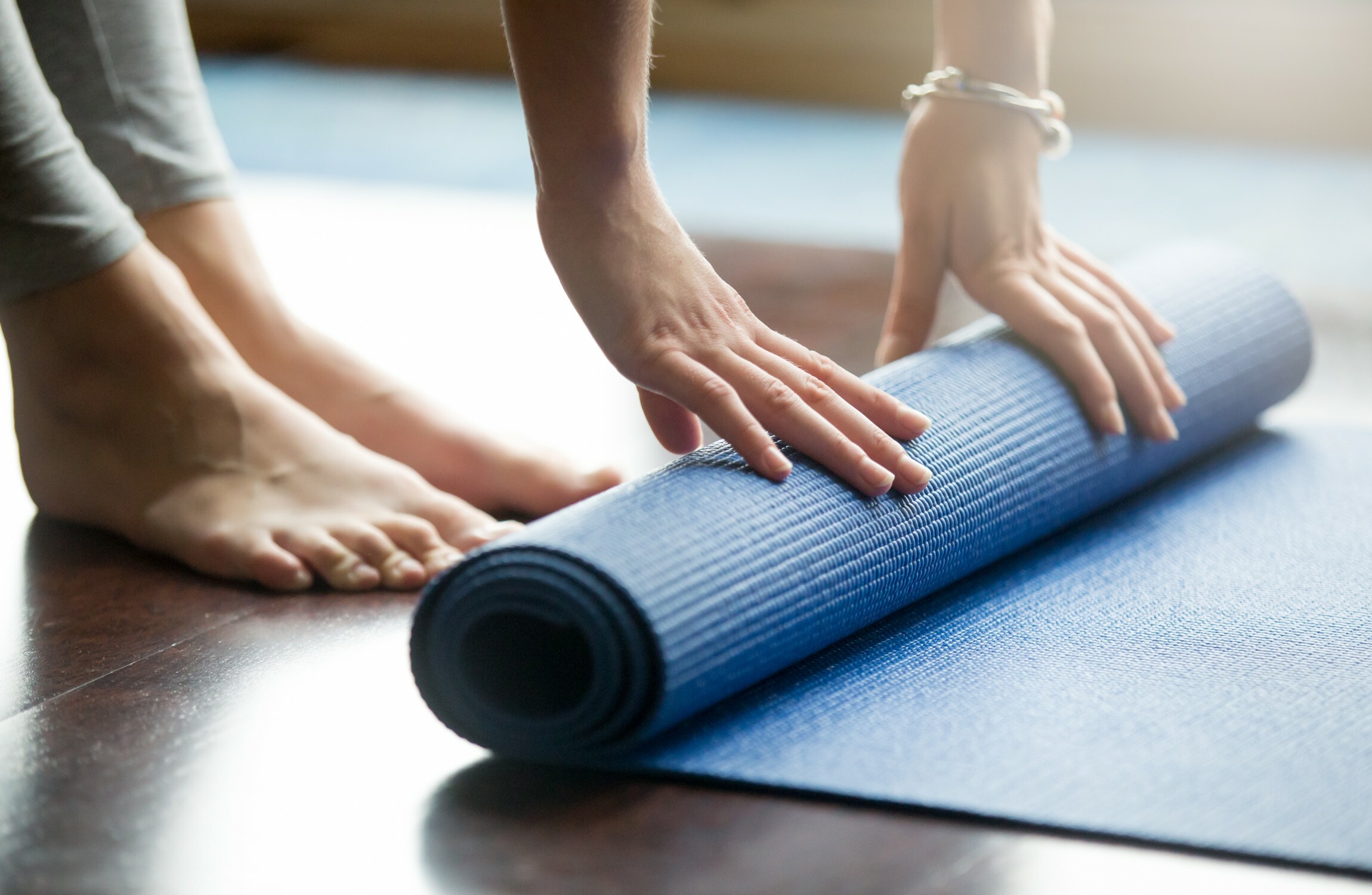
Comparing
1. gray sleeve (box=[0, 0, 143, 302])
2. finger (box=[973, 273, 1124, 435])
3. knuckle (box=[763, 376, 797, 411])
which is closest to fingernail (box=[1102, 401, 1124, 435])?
finger (box=[973, 273, 1124, 435])

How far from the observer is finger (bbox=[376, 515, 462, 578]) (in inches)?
49.9

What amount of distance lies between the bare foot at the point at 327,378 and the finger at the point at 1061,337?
381 mm

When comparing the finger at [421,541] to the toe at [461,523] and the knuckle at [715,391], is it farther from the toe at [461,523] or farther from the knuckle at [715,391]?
the knuckle at [715,391]

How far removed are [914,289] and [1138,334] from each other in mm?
203

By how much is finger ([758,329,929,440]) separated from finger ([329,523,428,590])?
35cm

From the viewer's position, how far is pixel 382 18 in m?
4.94

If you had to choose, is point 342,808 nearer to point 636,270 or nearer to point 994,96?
point 636,270

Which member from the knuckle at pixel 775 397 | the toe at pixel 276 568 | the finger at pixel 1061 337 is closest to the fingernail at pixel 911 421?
the knuckle at pixel 775 397

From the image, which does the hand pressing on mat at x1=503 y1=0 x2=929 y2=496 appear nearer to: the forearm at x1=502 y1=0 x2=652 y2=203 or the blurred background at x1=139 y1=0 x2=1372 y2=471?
the forearm at x1=502 y1=0 x2=652 y2=203

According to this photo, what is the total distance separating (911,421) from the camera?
45.5 inches

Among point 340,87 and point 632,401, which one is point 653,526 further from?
point 340,87

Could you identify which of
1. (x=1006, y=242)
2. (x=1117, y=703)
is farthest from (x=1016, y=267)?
(x=1117, y=703)

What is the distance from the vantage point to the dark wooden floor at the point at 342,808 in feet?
2.73

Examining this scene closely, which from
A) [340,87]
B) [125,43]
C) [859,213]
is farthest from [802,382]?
[340,87]
